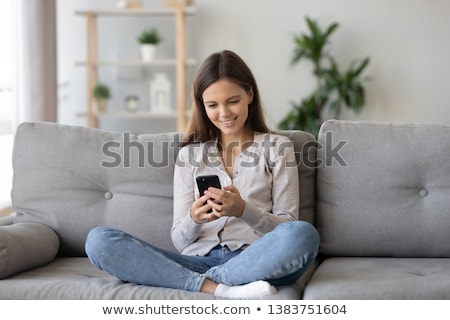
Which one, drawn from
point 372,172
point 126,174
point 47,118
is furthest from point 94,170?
point 47,118

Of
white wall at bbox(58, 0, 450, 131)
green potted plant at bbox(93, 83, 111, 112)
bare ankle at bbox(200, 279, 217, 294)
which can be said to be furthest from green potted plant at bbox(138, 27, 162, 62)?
bare ankle at bbox(200, 279, 217, 294)

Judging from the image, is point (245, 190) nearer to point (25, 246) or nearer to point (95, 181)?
point (95, 181)

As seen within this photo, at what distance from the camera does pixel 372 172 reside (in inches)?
93.5

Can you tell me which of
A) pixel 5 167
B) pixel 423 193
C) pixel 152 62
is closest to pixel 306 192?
pixel 423 193

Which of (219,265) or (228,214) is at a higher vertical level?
(228,214)

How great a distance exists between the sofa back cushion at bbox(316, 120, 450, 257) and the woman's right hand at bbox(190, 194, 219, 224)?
49cm

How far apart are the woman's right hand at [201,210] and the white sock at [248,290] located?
238 mm

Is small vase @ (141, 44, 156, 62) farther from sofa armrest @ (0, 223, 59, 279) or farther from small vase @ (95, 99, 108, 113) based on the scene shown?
sofa armrest @ (0, 223, 59, 279)

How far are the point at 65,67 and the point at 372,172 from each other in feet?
12.8

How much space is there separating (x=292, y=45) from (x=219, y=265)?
12.5 feet

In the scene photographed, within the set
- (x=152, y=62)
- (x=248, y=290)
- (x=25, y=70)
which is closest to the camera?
(x=248, y=290)

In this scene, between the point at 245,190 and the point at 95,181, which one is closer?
the point at 245,190

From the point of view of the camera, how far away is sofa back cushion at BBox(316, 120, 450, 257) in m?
2.33

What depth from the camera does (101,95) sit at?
547cm
